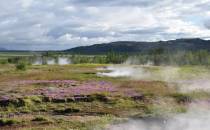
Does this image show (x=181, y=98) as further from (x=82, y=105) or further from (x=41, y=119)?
(x=41, y=119)

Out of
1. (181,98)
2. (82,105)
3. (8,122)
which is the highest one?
(181,98)

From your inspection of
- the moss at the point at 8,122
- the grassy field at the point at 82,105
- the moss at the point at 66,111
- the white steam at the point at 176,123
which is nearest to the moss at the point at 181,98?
the grassy field at the point at 82,105

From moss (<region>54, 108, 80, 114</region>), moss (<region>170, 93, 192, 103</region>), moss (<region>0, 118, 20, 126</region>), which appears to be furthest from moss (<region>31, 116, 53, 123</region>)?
moss (<region>170, 93, 192, 103</region>)

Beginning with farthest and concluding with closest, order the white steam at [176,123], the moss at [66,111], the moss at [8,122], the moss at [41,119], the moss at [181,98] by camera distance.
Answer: the moss at [181,98]
the moss at [66,111]
the moss at [41,119]
the moss at [8,122]
the white steam at [176,123]

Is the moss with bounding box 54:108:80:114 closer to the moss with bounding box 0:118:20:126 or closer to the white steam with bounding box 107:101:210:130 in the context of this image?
the moss with bounding box 0:118:20:126

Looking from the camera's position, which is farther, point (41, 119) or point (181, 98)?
point (181, 98)

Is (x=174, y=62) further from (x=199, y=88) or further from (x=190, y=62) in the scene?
(x=199, y=88)

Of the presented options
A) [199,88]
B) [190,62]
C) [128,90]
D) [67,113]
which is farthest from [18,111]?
[190,62]

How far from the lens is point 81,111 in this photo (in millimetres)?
44688

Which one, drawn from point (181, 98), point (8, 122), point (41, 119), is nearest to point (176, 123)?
point (41, 119)

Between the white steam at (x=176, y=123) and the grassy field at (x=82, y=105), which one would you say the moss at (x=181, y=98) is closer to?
the grassy field at (x=82, y=105)

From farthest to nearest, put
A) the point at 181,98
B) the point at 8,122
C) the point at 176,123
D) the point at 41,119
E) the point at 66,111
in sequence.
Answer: the point at 181,98
the point at 66,111
the point at 41,119
the point at 8,122
the point at 176,123

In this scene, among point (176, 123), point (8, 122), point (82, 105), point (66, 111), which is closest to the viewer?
point (176, 123)

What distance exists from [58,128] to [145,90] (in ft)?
85.4
